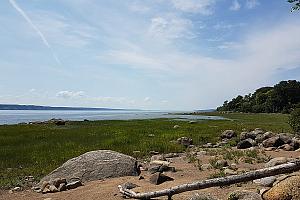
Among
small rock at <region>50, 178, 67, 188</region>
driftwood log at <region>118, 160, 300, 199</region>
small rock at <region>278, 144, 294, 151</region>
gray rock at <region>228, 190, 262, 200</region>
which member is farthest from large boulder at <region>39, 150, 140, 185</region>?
small rock at <region>278, 144, 294, 151</region>

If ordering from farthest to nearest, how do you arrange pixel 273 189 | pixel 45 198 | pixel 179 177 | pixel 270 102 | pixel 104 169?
pixel 270 102 → pixel 104 169 → pixel 179 177 → pixel 45 198 → pixel 273 189

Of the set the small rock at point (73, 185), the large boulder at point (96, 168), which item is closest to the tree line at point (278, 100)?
the large boulder at point (96, 168)

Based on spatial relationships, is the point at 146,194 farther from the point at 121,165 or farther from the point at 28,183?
the point at 28,183

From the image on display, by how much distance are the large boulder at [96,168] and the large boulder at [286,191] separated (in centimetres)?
924

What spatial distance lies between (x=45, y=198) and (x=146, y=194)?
16.5 feet

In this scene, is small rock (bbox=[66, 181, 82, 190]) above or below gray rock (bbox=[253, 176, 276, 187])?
below

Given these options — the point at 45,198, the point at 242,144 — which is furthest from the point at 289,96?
the point at 45,198

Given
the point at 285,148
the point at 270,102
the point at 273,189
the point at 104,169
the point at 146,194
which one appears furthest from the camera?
the point at 270,102

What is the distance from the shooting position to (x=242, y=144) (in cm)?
2977

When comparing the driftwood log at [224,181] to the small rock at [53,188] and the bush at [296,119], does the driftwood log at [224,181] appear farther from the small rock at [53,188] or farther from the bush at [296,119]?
the bush at [296,119]

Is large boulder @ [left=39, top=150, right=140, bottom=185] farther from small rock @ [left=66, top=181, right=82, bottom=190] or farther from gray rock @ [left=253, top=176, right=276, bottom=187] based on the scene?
gray rock @ [left=253, top=176, right=276, bottom=187]

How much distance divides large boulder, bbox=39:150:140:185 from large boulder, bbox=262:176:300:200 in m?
9.24

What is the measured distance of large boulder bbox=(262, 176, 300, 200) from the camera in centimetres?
964

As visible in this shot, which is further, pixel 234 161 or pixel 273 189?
pixel 234 161
